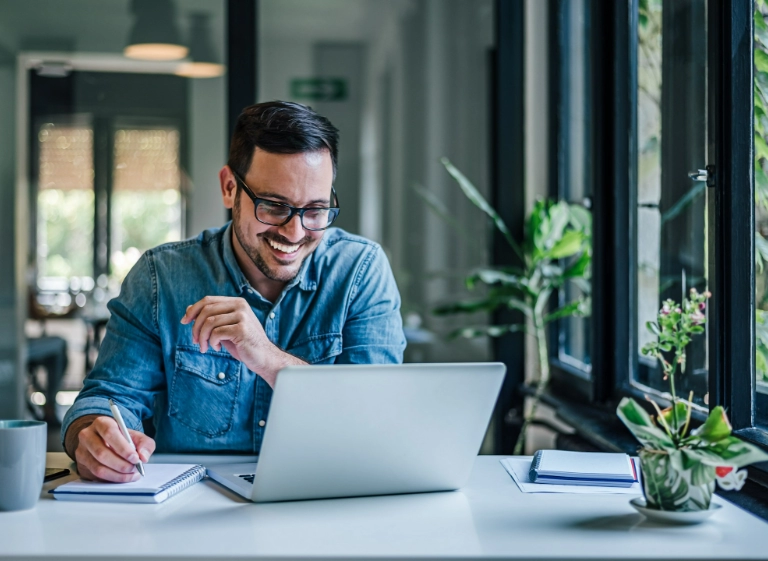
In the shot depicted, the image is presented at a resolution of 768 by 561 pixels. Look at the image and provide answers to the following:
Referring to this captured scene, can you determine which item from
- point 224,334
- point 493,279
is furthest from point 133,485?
point 493,279

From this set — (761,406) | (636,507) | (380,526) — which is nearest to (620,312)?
(761,406)

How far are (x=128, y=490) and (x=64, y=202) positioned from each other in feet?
7.90

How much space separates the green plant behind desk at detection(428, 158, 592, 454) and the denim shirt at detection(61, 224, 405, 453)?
4.02 feet

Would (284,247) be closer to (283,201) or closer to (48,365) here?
(283,201)

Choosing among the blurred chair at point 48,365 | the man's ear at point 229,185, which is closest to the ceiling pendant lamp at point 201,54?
the blurred chair at point 48,365

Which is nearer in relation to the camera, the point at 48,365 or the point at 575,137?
the point at 575,137

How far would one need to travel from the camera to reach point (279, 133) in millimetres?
1907

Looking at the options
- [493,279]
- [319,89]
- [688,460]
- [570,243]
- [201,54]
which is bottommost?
[688,460]

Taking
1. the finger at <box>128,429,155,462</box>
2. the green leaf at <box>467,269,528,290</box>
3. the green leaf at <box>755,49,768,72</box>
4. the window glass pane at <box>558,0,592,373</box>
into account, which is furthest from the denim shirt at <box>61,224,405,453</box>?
the window glass pane at <box>558,0,592,373</box>

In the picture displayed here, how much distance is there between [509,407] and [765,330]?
1935mm

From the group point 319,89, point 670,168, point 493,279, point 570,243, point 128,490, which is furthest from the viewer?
point 319,89

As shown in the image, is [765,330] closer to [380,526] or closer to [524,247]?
[380,526]

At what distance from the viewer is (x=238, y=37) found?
353 centimetres

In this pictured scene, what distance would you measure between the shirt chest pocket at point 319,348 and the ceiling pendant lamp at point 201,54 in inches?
75.5
